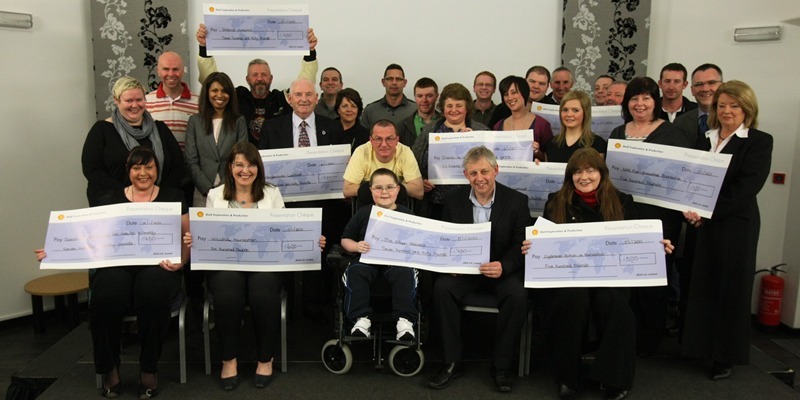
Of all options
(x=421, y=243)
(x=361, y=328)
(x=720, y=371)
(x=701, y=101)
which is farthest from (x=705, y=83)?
(x=361, y=328)

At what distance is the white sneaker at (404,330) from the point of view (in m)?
3.32

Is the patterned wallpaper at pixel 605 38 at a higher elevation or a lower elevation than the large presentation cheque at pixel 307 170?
higher

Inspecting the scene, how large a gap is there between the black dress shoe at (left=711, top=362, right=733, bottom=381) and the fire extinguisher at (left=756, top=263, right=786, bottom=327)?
1813mm

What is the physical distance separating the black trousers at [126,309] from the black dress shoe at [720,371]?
10.5ft

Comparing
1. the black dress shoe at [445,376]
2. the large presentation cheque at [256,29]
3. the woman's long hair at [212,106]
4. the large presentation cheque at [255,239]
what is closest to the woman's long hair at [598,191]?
the black dress shoe at [445,376]

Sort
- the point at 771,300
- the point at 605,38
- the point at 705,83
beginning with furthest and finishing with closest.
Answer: the point at 605,38 < the point at 771,300 < the point at 705,83

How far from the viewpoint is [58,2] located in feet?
16.3

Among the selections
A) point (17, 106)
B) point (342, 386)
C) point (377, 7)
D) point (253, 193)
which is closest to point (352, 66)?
point (377, 7)

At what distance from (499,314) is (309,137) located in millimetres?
1849

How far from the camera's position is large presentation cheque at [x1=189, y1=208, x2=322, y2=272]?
344 centimetres

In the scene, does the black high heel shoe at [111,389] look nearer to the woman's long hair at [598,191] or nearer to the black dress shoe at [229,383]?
the black dress shoe at [229,383]

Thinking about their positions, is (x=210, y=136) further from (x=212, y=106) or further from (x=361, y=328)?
(x=361, y=328)

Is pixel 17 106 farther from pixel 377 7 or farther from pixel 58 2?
pixel 377 7

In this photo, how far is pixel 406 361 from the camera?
3520mm
